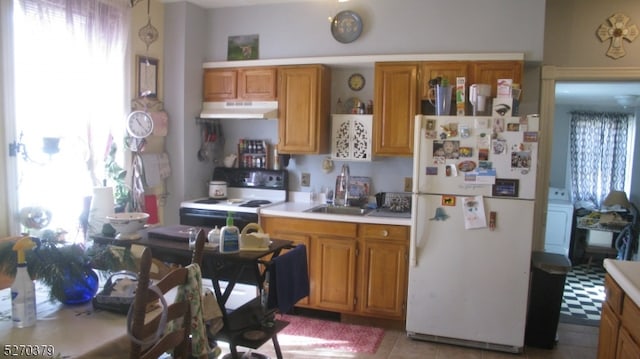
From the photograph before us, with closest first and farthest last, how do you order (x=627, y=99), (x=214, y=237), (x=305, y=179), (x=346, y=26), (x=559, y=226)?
(x=214, y=237) → (x=346, y=26) → (x=305, y=179) → (x=627, y=99) → (x=559, y=226)

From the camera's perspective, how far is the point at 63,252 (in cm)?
189

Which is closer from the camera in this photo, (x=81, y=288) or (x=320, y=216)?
(x=81, y=288)

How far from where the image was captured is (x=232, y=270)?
277 centimetres

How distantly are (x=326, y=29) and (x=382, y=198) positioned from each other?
149cm

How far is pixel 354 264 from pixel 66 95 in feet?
7.83

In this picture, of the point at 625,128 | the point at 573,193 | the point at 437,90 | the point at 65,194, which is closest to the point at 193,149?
the point at 65,194

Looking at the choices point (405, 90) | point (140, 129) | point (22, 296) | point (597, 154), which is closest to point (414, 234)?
point (405, 90)

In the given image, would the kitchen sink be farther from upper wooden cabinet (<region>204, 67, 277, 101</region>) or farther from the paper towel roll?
the paper towel roll

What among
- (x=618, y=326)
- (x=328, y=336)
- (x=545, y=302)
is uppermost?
(x=618, y=326)

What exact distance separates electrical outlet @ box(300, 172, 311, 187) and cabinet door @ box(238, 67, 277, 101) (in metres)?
0.74

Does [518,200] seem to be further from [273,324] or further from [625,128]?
[625,128]

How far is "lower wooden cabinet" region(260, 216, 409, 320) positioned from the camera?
3.68m

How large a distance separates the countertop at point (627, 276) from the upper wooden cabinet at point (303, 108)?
231cm

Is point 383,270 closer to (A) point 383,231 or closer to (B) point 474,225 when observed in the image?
(A) point 383,231
